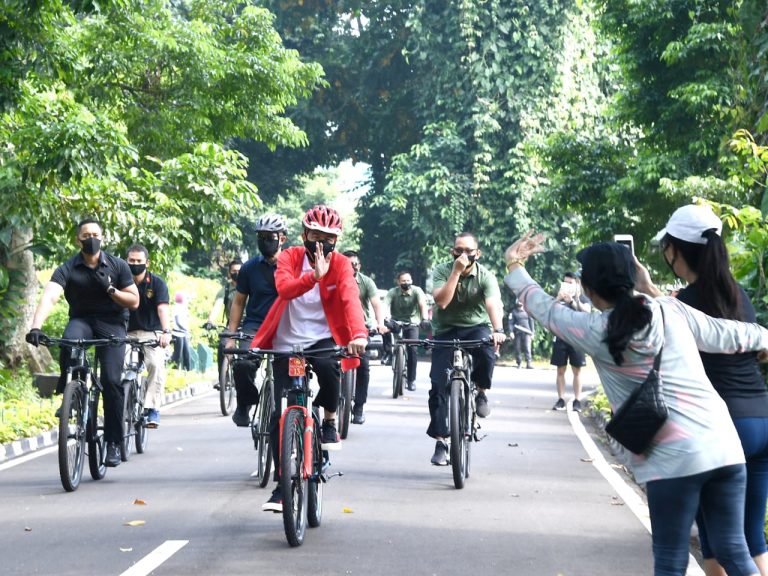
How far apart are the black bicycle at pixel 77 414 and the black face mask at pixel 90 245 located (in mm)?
699

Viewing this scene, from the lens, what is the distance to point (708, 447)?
468cm

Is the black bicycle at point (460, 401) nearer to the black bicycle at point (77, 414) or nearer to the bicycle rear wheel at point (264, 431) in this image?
the bicycle rear wheel at point (264, 431)

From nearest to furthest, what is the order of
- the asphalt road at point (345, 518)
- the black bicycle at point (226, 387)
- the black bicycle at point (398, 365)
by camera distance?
1. the asphalt road at point (345, 518)
2. the black bicycle at point (226, 387)
3. the black bicycle at point (398, 365)

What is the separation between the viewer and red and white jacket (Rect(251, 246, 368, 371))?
8.28 m

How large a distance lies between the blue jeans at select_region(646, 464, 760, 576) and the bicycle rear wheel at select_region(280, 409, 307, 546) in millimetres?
3254

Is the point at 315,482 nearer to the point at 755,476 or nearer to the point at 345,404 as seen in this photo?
the point at 755,476

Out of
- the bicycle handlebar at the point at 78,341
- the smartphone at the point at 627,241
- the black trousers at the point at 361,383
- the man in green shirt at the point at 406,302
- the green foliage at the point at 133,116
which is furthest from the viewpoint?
the man in green shirt at the point at 406,302

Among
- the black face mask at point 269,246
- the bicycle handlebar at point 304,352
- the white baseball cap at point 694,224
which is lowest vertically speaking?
the bicycle handlebar at point 304,352

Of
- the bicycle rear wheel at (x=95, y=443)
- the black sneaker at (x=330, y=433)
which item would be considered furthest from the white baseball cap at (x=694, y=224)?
the bicycle rear wheel at (x=95, y=443)

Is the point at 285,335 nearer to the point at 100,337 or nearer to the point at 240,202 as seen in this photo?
the point at 100,337

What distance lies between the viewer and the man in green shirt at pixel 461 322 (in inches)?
440

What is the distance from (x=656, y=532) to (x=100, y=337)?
22.1ft

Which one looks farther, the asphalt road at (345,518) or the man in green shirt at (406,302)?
the man in green shirt at (406,302)

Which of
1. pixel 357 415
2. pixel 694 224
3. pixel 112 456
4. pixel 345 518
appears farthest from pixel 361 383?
pixel 694 224
